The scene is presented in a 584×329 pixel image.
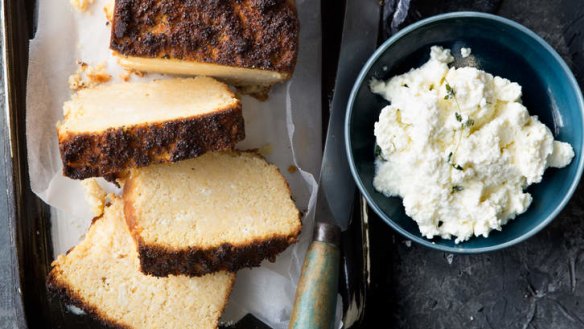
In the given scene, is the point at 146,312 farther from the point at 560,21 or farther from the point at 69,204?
the point at 560,21

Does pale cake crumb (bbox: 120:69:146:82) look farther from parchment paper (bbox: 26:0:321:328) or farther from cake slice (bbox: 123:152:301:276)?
cake slice (bbox: 123:152:301:276)

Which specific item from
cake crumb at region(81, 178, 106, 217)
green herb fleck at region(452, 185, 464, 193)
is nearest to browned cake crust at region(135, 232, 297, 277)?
cake crumb at region(81, 178, 106, 217)

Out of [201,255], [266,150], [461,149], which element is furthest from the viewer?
[266,150]

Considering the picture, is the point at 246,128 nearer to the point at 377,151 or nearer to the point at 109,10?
the point at 377,151

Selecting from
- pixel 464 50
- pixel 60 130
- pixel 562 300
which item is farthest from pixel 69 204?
pixel 562 300

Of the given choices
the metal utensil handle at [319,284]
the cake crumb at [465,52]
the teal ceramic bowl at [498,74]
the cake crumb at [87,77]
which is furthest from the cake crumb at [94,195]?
the cake crumb at [465,52]

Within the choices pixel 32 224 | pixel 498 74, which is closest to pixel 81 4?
pixel 32 224

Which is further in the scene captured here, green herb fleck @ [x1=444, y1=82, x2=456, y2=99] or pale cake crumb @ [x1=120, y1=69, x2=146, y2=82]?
pale cake crumb @ [x1=120, y1=69, x2=146, y2=82]
